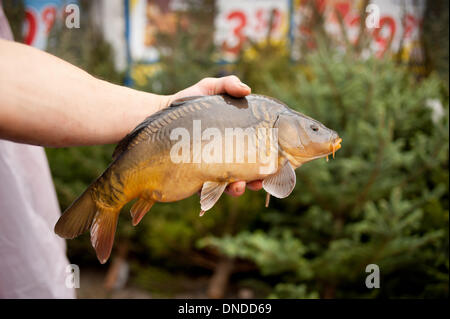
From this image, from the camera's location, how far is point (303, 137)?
0.91 metres

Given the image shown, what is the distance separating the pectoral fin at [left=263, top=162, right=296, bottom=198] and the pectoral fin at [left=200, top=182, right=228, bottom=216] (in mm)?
98

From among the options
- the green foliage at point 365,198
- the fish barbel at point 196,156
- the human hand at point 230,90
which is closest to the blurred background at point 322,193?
the green foliage at point 365,198

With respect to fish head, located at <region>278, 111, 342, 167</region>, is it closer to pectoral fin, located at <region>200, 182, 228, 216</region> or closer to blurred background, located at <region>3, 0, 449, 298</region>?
pectoral fin, located at <region>200, 182, 228, 216</region>

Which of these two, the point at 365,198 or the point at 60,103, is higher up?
the point at 365,198

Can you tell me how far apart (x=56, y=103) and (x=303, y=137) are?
0.57 meters

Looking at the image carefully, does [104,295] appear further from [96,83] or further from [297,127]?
[297,127]

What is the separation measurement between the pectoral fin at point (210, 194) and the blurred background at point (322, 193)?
3.79 feet

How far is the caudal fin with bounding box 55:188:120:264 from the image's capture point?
2.94 feet

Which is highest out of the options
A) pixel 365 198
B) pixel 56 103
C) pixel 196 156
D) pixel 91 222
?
pixel 365 198

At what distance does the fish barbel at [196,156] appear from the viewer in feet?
2.95

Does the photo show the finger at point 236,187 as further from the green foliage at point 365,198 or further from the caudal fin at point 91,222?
the green foliage at point 365,198

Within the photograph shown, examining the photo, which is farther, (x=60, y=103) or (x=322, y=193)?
(x=322, y=193)

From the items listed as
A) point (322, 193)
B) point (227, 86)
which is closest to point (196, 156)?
point (227, 86)

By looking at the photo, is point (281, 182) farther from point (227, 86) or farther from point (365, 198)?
point (365, 198)
